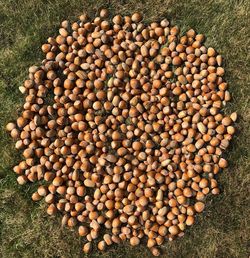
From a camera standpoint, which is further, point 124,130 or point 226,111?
point 226,111

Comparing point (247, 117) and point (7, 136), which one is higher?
point (7, 136)

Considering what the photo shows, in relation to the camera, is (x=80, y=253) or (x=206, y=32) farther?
(x=206, y=32)

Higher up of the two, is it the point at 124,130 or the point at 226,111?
the point at 124,130

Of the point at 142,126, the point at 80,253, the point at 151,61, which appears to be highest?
the point at 151,61

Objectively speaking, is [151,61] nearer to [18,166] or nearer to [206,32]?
[206,32]

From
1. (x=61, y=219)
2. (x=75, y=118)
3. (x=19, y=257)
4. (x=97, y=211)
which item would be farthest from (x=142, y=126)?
(x=19, y=257)
